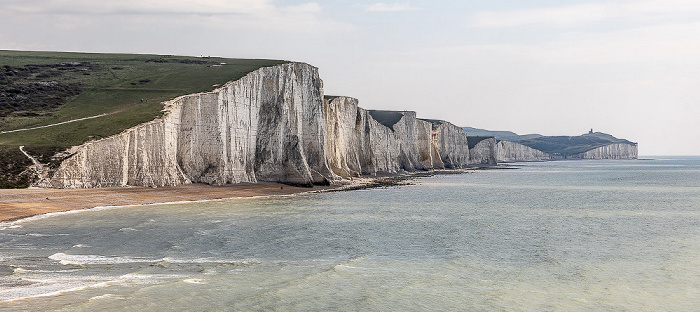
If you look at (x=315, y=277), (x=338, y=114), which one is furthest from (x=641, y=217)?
(x=338, y=114)

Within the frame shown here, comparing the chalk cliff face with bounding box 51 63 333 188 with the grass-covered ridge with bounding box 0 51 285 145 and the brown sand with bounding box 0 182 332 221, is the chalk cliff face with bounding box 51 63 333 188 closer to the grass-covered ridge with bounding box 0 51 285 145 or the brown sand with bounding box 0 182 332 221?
the brown sand with bounding box 0 182 332 221

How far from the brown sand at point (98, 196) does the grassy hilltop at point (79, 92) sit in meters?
3.80

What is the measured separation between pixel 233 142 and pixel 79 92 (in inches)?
935

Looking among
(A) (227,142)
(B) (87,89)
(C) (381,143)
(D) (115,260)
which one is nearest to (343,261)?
(D) (115,260)

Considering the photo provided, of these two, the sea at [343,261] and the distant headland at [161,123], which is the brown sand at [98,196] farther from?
the sea at [343,261]

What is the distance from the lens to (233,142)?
63.8 meters

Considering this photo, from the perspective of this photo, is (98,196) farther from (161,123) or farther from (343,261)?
(343,261)

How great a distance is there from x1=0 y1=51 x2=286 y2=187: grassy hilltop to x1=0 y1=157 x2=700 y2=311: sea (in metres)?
14.1

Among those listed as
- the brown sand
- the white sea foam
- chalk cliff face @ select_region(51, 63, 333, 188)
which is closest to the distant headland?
chalk cliff face @ select_region(51, 63, 333, 188)

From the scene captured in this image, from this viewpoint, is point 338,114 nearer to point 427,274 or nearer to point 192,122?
point 192,122

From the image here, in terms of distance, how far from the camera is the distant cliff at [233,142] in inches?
1983

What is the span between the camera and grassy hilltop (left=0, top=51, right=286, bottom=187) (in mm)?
51719

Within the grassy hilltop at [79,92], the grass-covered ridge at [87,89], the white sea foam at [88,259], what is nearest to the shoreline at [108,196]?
the grassy hilltop at [79,92]

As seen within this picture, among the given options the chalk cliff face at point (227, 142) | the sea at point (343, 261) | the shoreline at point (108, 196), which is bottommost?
the sea at point (343, 261)
